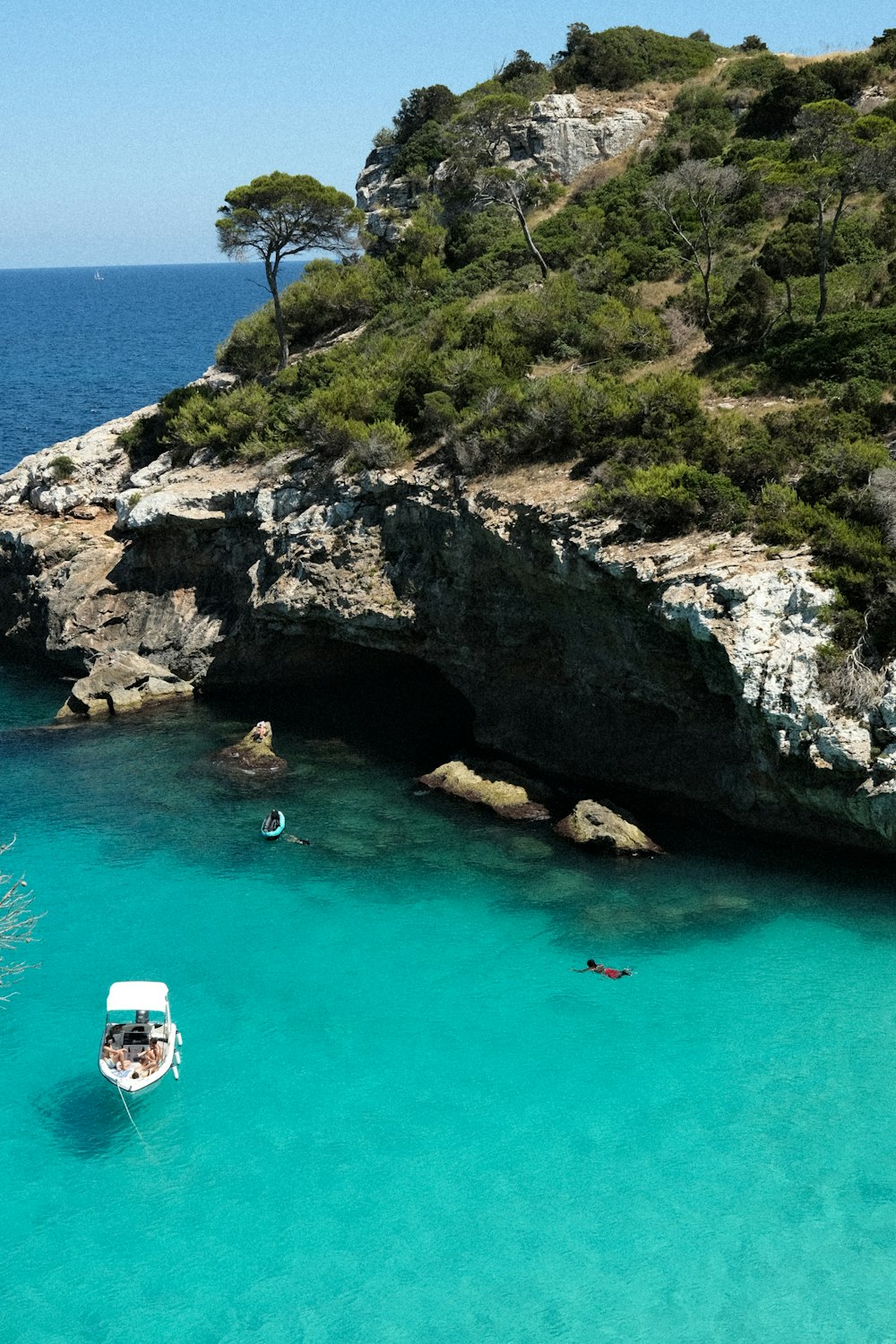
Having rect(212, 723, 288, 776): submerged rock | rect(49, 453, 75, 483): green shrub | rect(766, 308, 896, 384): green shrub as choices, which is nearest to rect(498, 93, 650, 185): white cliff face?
rect(766, 308, 896, 384): green shrub

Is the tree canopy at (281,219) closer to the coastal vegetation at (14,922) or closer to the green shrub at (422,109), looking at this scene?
the green shrub at (422,109)

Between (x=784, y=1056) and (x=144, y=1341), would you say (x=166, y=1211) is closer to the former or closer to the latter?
(x=144, y=1341)

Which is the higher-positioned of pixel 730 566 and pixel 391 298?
pixel 391 298

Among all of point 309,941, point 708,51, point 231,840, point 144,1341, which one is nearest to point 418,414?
point 231,840

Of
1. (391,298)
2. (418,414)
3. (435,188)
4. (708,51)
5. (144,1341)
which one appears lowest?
(144,1341)

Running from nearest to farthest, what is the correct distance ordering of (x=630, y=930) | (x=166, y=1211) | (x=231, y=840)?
(x=166, y=1211) < (x=630, y=930) < (x=231, y=840)

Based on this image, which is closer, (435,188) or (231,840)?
(231,840)

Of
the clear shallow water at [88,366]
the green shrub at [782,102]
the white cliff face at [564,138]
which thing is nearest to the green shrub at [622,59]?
the white cliff face at [564,138]
